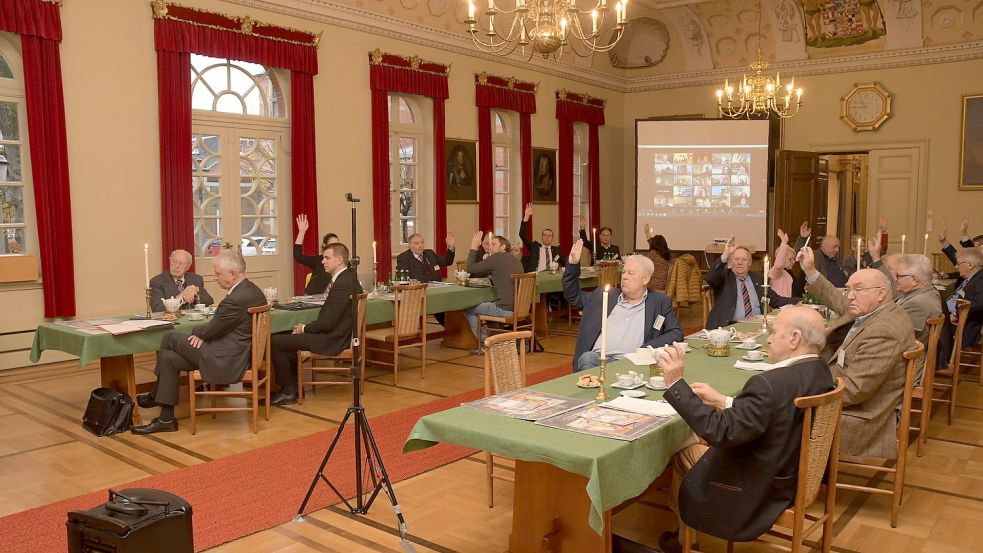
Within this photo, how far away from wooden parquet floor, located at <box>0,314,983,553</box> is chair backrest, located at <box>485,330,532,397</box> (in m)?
0.70

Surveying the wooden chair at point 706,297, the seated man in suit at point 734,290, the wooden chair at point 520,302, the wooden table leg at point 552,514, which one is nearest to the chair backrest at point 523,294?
the wooden chair at point 520,302

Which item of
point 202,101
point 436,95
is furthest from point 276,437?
point 436,95

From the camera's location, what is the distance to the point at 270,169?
9531mm

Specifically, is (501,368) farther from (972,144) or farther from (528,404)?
(972,144)

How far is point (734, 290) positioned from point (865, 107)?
29.3 ft

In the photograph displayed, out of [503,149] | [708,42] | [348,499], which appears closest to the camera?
[348,499]

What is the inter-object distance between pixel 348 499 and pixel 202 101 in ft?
19.4

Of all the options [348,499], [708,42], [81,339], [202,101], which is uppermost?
[708,42]

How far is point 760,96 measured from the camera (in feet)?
37.4

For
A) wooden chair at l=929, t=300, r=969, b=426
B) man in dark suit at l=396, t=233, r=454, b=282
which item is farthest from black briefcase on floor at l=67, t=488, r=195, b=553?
man in dark suit at l=396, t=233, r=454, b=282

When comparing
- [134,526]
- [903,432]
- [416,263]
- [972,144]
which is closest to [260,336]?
[134,526]

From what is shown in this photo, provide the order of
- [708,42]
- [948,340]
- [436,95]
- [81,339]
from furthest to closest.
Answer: [708,42]
[436,95]
[948,340]
[81,339]

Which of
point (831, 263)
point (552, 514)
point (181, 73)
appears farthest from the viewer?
point (831, 263)

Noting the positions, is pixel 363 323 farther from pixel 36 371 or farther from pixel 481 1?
pixel 481 1
